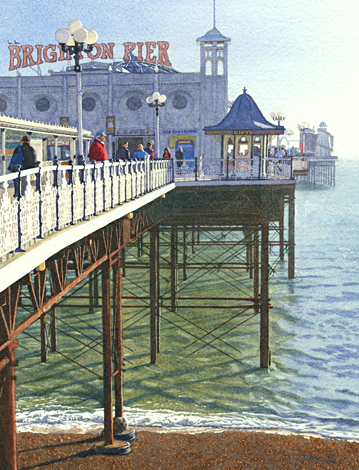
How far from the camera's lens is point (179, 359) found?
2262 cm

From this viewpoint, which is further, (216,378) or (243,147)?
(243,147)

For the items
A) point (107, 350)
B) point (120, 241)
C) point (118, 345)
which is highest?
point (120, 241)

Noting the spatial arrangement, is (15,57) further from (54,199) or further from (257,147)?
(54,199)

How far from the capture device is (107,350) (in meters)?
15.1

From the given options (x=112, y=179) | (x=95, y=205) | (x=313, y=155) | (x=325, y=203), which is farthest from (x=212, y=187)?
(x=325, y=203)

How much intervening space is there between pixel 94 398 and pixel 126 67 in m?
44.4

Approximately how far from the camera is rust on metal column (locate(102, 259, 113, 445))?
14.6 m

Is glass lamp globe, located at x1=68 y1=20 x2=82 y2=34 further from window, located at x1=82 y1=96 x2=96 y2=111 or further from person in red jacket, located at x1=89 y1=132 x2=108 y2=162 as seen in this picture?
window, located at x1=82 y1=96 x2=96 y2=111

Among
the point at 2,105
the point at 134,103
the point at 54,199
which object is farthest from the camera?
the point at 2,105

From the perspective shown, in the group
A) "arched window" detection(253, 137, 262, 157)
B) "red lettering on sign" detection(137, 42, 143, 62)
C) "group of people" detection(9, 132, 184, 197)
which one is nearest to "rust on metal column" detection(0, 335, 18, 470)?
"group of people" detection(9, 132, 184, 197)

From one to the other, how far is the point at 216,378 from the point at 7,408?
1290cm

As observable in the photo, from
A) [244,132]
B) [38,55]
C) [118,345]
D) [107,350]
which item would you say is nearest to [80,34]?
[107,350]

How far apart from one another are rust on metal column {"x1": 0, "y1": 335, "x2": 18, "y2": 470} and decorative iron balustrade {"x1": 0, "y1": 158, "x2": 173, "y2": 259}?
1393 mm

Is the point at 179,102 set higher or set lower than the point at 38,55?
lower
